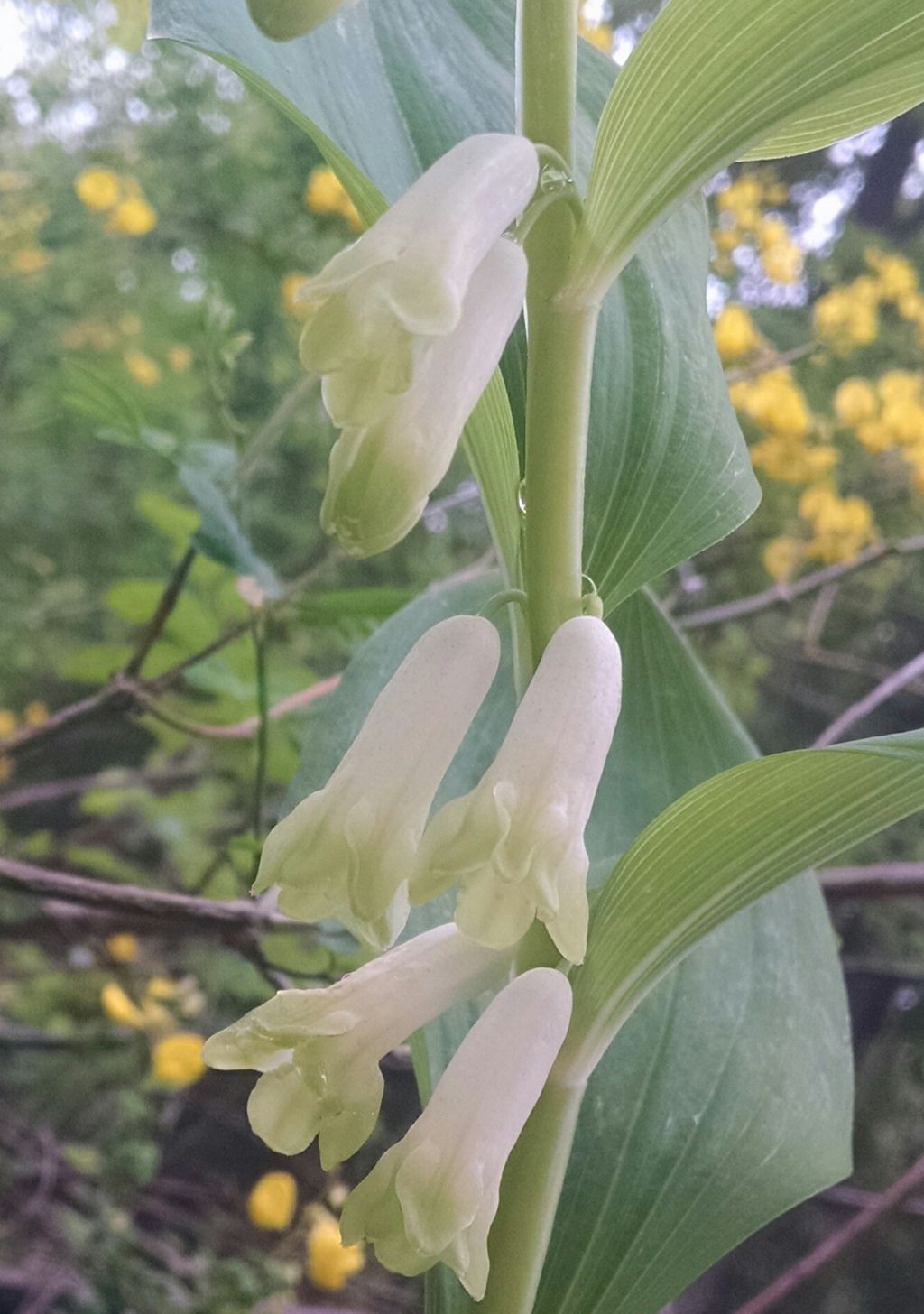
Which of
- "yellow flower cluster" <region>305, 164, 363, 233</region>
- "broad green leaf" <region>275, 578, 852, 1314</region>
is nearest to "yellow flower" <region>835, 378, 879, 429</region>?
"yellow flower cluster" <region>305, 164, 363, 233</region>

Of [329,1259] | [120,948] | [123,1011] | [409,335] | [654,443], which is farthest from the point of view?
[120,948]

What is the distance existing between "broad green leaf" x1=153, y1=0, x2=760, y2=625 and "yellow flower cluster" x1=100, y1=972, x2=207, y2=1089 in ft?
1.93

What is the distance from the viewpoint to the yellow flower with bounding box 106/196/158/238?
95 centimetres

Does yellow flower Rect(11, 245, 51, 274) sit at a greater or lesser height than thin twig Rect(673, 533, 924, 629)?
→ greater

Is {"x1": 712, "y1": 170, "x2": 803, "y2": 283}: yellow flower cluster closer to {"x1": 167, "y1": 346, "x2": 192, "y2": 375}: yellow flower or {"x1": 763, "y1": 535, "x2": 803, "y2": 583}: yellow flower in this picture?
{"x1": 763, "y1": 535, "x2": 803, "y2": 583}: yellow flower

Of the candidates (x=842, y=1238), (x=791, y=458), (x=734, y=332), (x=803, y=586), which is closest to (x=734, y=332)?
(x=734, y=332)

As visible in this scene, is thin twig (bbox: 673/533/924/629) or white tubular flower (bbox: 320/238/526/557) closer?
white tubular flower (bbox: 320/238/526/557)

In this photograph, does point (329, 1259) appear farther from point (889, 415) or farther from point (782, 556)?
point (889, 415)

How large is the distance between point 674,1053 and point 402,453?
0.29 meters

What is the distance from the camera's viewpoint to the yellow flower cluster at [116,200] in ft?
3.08

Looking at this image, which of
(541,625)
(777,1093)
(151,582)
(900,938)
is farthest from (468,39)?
(900,938)

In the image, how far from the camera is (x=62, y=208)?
1.07 meters

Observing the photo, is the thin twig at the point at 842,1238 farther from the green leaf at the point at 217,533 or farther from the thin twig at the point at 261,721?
the green leaf at the point at 217,533

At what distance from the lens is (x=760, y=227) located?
3.51ft
